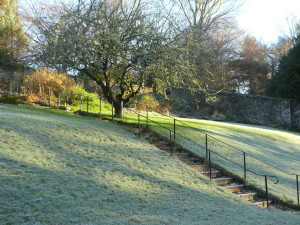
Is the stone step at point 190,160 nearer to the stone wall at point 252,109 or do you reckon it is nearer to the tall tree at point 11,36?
the tall tree at point 11,36

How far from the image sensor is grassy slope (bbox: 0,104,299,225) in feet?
18.0

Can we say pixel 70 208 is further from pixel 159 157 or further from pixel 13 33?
pixel 13 33

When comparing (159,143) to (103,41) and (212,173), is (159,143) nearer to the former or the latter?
(212,173)

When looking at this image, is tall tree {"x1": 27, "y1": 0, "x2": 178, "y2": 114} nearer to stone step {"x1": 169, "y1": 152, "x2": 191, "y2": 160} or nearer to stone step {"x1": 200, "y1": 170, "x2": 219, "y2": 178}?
stone step {"x1": 169, "y1": 152, "x2": 191, "y2": 160}

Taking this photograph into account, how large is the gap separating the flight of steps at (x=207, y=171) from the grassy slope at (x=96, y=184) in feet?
2.29

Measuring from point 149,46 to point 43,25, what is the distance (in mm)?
5100

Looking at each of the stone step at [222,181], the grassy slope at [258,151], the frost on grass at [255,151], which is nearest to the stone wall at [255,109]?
the grassy slope at [258,151]

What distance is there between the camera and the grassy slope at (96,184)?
5.50m

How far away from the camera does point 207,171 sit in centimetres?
1089

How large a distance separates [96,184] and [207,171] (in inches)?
192

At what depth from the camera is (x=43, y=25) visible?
15.2m

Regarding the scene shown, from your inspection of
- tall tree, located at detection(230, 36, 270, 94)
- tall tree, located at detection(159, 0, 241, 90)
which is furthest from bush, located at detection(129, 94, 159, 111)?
tall tree, located at detection(230, 36, 270, 94)

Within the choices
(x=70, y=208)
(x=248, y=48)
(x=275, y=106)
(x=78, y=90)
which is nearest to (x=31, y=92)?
(x=78, y=90)

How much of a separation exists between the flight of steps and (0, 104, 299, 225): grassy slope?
0.70 meters
